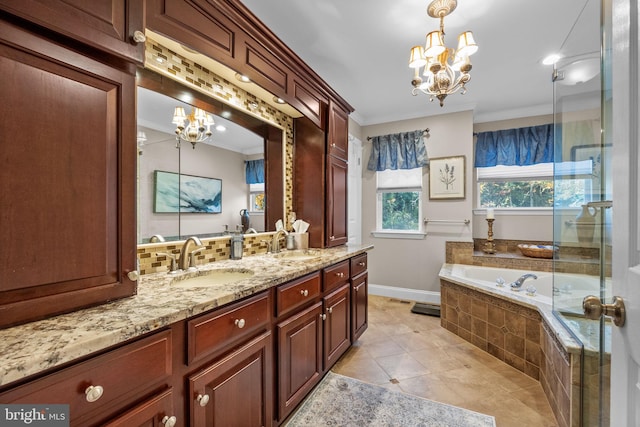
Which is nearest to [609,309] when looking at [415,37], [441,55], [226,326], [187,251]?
[226,326]

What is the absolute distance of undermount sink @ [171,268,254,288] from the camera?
4.76ft

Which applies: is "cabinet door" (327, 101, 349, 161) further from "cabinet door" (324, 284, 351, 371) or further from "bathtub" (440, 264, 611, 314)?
"bathtub" (440, 264, 611, 314)

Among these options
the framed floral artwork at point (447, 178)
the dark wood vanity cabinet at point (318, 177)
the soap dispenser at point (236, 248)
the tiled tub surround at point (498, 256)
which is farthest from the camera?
the framed floral artwork at point (447, 178)

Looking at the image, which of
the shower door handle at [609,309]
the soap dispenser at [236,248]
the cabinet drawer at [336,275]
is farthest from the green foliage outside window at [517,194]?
the soap dispenser at [236,248]

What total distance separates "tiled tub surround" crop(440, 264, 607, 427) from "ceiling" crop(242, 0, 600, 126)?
5.15 ft

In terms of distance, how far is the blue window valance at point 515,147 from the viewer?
3.40m

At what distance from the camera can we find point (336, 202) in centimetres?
266

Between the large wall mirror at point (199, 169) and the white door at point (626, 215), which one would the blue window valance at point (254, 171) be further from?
the white door at point (626, 215)

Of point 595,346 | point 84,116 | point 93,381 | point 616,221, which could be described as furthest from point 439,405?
point 84,116

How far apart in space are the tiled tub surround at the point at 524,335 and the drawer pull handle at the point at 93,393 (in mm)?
1766

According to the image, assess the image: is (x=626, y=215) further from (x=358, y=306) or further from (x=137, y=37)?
(x=358, y=306)

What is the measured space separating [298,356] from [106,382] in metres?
1.04

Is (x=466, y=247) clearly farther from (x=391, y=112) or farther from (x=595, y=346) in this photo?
(x=595, y=346)

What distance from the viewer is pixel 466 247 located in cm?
349
